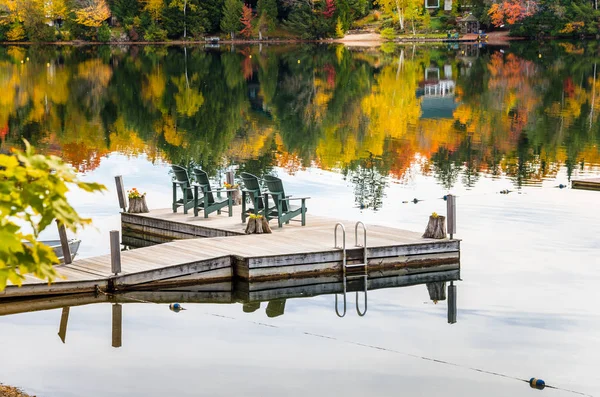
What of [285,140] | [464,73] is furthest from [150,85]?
[285,140]

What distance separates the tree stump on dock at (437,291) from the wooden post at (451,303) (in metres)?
0.10

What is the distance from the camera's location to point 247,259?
18219 mm

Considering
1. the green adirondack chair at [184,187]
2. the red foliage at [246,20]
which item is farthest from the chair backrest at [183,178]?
the red foliage at [246,20]

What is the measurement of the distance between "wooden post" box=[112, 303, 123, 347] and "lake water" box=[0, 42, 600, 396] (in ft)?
0.37

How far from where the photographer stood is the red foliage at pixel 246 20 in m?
110

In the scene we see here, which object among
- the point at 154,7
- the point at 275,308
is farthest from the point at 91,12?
the point at 275,308

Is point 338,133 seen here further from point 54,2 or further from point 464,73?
point 54,2

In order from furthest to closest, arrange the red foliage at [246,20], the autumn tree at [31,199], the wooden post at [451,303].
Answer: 1. the red foliage at [246,20]
2. the wooden post at [451,303]
3. the autumn tree at [31,199]

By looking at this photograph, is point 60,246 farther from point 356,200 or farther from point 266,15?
point 266,15

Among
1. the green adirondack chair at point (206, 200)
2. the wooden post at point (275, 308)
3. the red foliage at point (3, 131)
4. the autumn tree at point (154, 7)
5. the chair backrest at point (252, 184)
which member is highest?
the autumn tree at point (154, 7)

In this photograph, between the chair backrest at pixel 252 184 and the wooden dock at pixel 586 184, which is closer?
the chair backrest at pixel 252 184

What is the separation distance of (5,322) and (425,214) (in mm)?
11595

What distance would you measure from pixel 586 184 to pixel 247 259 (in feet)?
43.2

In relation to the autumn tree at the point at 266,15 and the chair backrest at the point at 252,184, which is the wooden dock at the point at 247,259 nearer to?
the chair backrest at the point at 252,184
